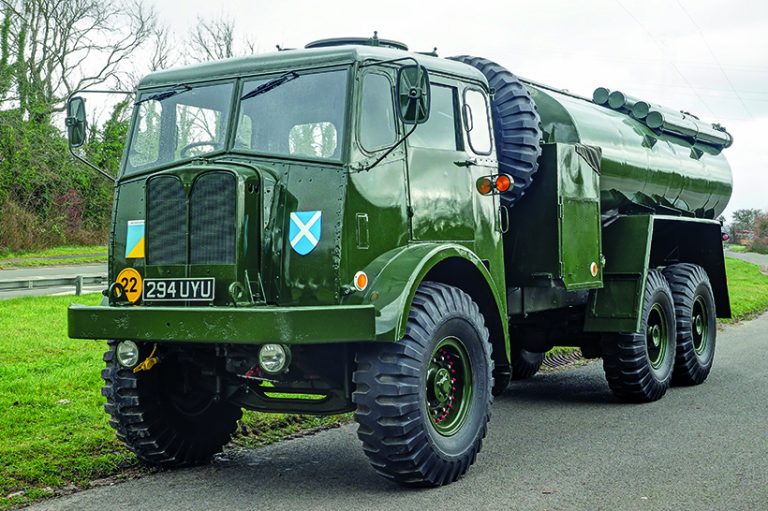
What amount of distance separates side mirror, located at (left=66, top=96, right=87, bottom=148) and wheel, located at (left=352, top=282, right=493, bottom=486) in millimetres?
2676

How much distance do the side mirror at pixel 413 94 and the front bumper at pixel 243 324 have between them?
119 cm

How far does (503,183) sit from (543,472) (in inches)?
82.3

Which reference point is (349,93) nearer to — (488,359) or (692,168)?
(488,359)

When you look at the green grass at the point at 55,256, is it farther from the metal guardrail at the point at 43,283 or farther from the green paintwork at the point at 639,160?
the green paintwork at the point at 639,160

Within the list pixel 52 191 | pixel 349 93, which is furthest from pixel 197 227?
pixel 52 191

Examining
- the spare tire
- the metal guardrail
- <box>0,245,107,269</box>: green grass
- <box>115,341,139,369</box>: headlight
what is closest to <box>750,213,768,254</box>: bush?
<box>0,245,107,269</box>: green grass

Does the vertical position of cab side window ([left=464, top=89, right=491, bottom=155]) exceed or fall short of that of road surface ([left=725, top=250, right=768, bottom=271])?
it exceeds it

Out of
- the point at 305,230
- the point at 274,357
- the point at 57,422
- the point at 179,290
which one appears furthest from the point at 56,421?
the point at 305,230

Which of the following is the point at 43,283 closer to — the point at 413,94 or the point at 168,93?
the point at 168,93

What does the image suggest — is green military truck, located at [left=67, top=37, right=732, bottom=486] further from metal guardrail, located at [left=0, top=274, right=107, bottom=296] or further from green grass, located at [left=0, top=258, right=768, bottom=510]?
metal guardrail, located at [left=0, top=274, right=107, bottom=296]

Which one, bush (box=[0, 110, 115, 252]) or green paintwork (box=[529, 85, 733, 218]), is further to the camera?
bush (box=[0, 110, 115, 252])

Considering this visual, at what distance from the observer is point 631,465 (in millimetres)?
6887

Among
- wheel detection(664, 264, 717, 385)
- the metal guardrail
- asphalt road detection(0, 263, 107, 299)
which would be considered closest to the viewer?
wheel detection(664, 264, 717, 385)

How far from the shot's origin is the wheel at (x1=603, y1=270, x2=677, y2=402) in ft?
31.7
